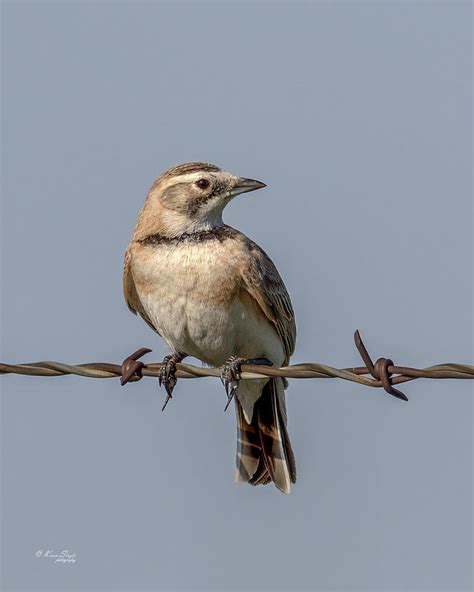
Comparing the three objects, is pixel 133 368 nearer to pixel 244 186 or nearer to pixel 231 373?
pixel 231 373

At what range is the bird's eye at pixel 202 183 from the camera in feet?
31.9

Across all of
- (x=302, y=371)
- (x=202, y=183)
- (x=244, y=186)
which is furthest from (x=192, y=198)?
(x=302, y=371)

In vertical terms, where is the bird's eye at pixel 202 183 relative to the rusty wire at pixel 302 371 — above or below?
above

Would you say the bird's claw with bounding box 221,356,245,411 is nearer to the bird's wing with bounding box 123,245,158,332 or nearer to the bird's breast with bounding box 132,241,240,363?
the bird's breast with bounding box 132,241,240,363

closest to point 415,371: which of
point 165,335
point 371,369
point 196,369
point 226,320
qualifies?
point 371,369

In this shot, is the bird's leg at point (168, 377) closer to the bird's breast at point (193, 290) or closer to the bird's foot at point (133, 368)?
the bird's breast at point (193, 290)

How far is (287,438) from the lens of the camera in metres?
10.2

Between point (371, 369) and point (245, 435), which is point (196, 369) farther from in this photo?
point (245, 435)

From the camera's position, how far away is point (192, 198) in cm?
969

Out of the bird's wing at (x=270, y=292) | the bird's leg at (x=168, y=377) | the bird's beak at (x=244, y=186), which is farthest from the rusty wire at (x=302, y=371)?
the bird's beak at (x=244, y=186)

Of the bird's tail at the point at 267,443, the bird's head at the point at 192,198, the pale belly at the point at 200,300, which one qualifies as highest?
the bird's head at the point at 192,198

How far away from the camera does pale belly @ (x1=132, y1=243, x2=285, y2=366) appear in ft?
30.1

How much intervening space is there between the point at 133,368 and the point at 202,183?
2.66 meters

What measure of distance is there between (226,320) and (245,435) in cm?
153
